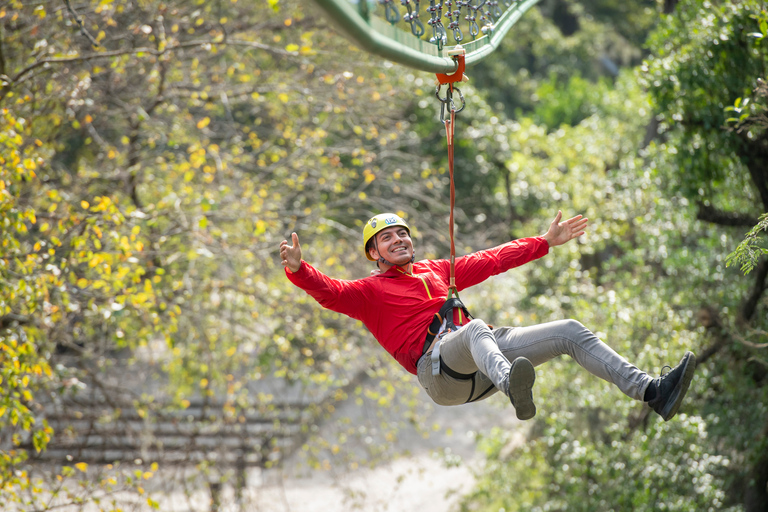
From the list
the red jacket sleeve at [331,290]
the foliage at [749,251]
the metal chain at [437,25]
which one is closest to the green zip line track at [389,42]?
the metal chain at [437,25]

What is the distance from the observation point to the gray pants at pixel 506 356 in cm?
332

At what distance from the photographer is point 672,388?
3.28 metres

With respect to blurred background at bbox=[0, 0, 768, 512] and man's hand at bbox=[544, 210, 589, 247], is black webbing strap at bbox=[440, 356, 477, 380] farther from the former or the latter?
blurred background at bbox=[0, 0, 768, 512]

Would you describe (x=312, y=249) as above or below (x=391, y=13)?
below

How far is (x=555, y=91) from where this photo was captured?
20703mm

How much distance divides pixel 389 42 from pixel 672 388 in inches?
77.2

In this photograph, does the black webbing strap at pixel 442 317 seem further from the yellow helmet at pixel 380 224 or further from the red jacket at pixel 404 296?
the yellow helmet at pixel 380 224

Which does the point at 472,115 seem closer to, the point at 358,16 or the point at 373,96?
the point at 373,96

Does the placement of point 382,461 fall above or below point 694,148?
below

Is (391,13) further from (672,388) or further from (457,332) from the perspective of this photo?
(672,388)

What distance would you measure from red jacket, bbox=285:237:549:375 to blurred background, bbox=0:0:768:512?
1235mm

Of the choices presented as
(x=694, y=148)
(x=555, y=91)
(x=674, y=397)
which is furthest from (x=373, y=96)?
(x=555, y=91)

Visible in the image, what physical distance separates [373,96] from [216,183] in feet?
7.27

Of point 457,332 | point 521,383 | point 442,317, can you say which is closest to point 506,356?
point 457,332
